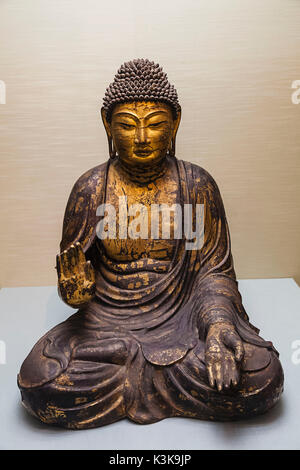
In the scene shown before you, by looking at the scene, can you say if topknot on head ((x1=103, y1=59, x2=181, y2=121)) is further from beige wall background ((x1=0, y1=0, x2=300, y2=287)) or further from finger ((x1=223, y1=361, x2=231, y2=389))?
finger ((x1=223, y1=361, x2=231, y2=389))

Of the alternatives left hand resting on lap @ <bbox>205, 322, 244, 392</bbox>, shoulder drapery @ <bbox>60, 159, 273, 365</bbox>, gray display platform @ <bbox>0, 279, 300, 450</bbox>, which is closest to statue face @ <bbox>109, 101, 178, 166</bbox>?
shoulder drapery @ <bbox>60, 159, 273, 365</bbox>

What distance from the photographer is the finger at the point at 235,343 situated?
2277 millimetres

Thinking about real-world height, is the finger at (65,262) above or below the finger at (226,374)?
above

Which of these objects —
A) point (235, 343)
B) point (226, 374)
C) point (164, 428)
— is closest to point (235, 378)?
point (226, 374)

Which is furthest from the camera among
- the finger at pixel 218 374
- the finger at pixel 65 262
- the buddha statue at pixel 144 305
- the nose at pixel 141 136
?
the nose at pixel 141 136

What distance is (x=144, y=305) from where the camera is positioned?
2.72 meters

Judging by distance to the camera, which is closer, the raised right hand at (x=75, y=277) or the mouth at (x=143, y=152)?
the raised right hand at (x=75, y=277)

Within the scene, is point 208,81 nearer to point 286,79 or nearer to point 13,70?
point 286,79

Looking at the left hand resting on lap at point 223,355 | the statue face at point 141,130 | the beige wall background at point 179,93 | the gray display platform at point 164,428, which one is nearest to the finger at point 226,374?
the left hand resting on lap at point 223,355

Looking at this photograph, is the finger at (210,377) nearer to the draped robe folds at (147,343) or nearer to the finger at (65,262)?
the draped robe folds at (147,343)

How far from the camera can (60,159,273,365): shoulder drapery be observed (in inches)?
103

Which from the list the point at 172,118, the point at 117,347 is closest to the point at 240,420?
the point at 117,347

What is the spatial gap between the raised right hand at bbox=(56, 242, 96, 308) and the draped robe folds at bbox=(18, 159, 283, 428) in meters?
0.19
